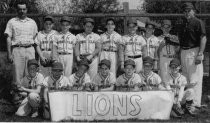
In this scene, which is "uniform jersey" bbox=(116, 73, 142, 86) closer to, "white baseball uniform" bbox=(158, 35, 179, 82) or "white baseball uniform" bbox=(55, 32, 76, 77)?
"white baseball uniform" bbox=(158, 35, 179, 82)

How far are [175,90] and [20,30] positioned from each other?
11.4ft

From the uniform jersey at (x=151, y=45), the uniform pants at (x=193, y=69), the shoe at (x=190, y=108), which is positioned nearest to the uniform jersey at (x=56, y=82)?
the uniform jersey at (x=151, y=45)

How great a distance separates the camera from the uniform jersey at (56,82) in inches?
309

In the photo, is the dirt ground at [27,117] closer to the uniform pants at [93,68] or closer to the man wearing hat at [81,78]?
the man wearing hat at [81,78]

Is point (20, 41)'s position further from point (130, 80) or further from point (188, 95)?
point (188, 95)

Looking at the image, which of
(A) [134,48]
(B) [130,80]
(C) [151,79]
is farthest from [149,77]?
(A) [134,48]

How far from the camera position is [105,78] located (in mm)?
8195

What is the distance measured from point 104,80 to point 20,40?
78.4 inches

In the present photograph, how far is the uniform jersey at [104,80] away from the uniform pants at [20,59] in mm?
1517

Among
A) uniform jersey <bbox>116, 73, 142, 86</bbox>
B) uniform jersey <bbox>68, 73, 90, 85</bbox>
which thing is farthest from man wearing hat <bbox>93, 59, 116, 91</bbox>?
uniform jersey <bbox>68, 73, 90, 85</bbox>

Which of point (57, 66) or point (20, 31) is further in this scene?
point (20, 31)

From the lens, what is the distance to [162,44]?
28.7 ft

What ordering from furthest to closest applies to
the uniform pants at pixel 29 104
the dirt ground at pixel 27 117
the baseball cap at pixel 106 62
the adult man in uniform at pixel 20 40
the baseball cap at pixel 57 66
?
the adult man in uniform at pixel 20 40 → the baseball cap at pixel 106 62 → the baseball cap at pixel 57 66 → the uniform pants at pixel 29 104 → the dirt ground at pixel 27 117

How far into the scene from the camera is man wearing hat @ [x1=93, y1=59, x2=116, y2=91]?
26.4ft
